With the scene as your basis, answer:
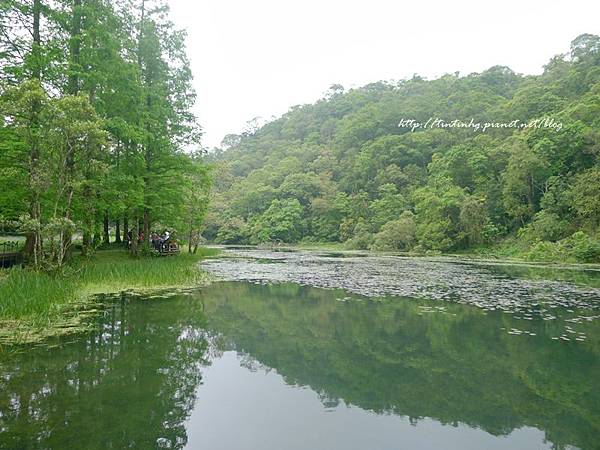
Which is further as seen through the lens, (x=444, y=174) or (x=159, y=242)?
(x=444, y=174)

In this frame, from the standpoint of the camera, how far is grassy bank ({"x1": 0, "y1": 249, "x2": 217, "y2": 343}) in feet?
23.7

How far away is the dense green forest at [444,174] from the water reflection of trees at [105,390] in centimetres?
3048

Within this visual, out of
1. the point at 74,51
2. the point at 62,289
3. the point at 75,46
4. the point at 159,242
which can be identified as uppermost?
the point at 75,46

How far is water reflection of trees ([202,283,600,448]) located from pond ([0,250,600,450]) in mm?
28

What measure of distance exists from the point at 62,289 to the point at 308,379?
22.4 ft

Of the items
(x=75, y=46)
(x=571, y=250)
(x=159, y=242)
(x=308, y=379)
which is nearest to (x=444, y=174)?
(x=571, y=250)

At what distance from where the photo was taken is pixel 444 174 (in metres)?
47.5

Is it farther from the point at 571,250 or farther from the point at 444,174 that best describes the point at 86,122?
the point at 444,174

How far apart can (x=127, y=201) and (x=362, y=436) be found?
49.1ft

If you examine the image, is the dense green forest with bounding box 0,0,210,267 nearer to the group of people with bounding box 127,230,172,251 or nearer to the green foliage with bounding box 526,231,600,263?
the group of people with bounding box 127,230,172,251

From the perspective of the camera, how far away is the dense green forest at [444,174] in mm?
35750

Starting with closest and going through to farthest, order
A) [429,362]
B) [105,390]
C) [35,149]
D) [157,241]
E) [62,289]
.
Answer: [105,390] → [429,362] → [62,289] → [35,149] → [157,241]

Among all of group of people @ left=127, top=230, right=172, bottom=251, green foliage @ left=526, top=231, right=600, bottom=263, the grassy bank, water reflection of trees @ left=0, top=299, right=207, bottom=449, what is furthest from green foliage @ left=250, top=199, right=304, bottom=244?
water reflection of trees @ left=0, top=299, right=207, bottom=449

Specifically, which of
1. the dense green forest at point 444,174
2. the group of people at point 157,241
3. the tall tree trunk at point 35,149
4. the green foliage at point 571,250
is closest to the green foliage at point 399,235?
the dense green forest at point 444,174
